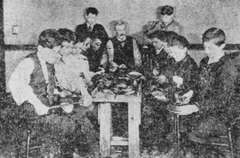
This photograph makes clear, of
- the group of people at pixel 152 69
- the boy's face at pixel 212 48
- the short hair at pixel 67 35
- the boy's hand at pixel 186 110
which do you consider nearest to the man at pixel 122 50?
the group of people at pixel 152 69

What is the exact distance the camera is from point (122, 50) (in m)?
4.98

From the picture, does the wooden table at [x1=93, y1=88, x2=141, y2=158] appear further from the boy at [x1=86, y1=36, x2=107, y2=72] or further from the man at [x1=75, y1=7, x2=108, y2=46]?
the man at [x1=75, y1=7, x2=108, y2=46]

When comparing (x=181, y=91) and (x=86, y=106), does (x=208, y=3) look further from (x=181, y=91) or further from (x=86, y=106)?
(x=86, y=106)

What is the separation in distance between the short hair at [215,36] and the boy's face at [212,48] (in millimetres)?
35

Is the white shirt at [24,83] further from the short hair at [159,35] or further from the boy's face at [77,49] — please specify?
the short hair at [159,35]

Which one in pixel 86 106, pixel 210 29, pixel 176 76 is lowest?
pixel 86 106

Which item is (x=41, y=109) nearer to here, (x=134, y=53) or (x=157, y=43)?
(x=134, y=53)

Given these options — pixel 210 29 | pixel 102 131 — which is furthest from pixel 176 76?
pixel 102 131

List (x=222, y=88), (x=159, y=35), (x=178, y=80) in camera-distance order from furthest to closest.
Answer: (x=159, y=35) < (x=178, y=80) < (x=222, y=88)

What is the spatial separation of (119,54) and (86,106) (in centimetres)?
72

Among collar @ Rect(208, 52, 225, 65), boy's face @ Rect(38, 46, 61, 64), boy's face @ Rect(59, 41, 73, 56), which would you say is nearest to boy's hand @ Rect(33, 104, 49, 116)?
boy's face @ Rect(38, 46, 61, 64)

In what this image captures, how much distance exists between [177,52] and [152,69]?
35 cm

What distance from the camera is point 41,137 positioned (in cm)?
480

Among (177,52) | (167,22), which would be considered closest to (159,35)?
(167,22)
